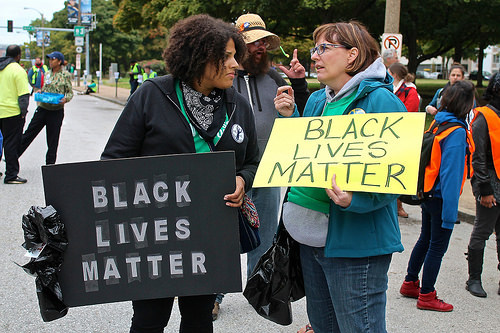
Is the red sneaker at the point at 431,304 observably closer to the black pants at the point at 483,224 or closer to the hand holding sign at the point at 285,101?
the black pants at the point at 483,224

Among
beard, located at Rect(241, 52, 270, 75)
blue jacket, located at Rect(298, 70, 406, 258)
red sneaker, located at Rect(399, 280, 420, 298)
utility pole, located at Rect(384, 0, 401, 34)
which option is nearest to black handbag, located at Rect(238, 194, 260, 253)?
blue jacket, located at Rect(298, 70, 406, 258)

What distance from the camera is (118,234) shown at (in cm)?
231

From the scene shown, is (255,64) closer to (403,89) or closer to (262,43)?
(262,43)

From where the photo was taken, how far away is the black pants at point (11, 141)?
8023mm

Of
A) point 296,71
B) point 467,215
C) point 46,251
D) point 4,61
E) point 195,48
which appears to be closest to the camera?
point 46,251

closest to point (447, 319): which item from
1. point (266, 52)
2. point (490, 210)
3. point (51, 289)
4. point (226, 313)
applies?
point (490, 210)

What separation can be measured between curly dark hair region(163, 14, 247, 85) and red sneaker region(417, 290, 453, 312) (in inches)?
108

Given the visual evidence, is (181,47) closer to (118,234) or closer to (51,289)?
(118,234)

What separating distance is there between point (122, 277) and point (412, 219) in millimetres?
5490

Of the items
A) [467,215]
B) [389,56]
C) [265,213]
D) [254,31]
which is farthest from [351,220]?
[389,56]

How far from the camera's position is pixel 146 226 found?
2.32 meters

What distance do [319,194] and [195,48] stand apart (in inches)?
33.9

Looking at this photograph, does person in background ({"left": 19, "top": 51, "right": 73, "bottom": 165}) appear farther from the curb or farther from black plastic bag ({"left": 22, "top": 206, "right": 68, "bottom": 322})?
black plastic bag ({"left": 22, "top": 206, "right": 68, "bottom": 322})

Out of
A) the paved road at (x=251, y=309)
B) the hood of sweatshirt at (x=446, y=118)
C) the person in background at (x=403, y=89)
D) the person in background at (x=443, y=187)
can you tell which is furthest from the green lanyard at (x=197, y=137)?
the person in background at (x=403, y=89)
